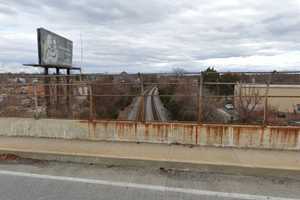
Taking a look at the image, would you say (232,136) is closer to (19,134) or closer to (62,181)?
(62,181)

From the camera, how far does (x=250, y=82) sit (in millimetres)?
6930

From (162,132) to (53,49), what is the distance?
9070 mm

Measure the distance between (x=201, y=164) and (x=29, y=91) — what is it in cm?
635

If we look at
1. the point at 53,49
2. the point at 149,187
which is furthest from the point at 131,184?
the point at 53,49

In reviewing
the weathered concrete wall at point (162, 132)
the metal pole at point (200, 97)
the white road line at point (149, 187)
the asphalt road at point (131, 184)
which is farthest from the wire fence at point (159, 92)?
the white road line at point (149, 187)

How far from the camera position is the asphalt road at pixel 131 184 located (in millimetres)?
3563

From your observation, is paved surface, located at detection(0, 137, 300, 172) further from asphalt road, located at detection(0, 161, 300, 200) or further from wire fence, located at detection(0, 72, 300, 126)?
wire fence, located at detection(0, 72, 300, 126)

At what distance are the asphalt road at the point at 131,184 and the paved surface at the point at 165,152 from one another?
354 millimetres

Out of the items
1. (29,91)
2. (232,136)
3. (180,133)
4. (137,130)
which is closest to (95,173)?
(137,130)

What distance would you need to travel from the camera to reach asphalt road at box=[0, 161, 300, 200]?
3.56 metres

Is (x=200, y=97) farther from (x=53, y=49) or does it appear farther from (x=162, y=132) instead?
(x=53, y=49)

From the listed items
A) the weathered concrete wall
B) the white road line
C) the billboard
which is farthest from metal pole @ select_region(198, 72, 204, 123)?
the billboard

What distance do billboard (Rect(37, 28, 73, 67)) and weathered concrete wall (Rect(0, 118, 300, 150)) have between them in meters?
5.14

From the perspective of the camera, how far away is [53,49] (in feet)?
40.9
